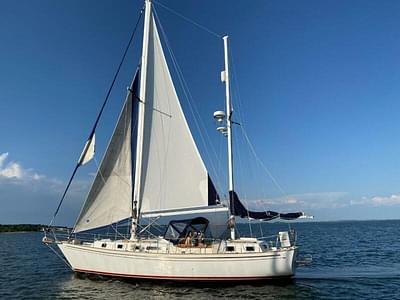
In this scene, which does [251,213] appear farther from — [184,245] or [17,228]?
[17,228]

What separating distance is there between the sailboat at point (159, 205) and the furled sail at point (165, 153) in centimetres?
7

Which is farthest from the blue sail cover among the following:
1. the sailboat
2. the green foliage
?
the green foliage

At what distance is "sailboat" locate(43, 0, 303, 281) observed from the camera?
20062 mm

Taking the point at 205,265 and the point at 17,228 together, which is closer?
the point at 205,265

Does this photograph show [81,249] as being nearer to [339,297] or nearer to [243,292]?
[243,292]

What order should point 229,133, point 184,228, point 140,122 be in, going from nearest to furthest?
point 184,228, point 229,133, point 140,122

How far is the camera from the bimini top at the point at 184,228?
72.1 feet

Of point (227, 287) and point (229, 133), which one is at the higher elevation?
point (229, 133)

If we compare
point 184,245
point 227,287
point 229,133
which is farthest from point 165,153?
point 227,287

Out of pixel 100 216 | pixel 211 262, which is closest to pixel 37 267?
pixel 100 216

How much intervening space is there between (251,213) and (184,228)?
4.21m

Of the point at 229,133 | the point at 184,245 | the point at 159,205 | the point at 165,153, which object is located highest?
the point at 229,133

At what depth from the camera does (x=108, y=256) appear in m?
21.5

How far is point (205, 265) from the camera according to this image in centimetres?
1991
